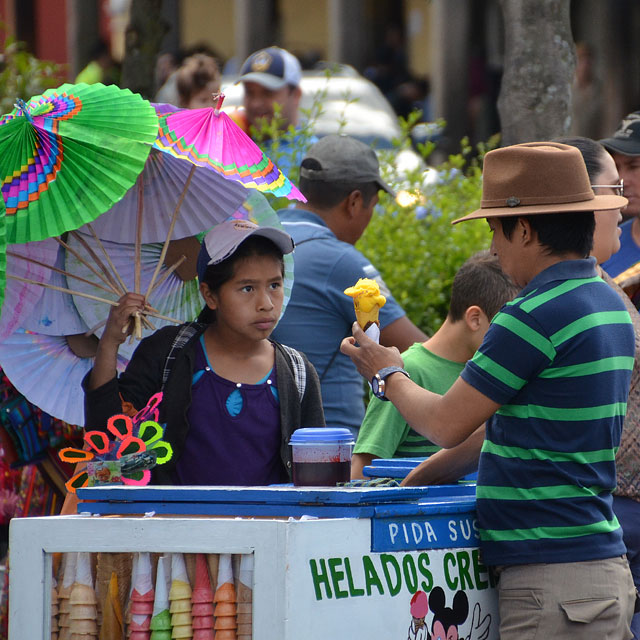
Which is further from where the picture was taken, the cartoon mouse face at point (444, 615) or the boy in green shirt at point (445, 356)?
the boy in green shirt at point (445, 356)

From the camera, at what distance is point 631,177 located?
5320 mm

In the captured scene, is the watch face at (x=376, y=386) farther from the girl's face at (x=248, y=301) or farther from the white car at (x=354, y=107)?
the white car at (x=354, y=107)

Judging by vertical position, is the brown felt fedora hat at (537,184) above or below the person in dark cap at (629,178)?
below

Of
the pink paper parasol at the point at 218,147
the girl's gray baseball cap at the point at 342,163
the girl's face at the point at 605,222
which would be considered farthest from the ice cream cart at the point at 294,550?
the girl's gray baseball cap at the point at 342,163

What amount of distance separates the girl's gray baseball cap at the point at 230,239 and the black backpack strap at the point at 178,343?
165 mm

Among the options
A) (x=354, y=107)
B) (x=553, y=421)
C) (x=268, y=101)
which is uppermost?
(x=354, y=107)

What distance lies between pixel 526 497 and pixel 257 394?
1.04 meters

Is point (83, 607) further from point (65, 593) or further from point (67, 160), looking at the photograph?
point (67, 160)

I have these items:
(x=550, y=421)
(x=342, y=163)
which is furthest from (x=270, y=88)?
(x=550, y=421)

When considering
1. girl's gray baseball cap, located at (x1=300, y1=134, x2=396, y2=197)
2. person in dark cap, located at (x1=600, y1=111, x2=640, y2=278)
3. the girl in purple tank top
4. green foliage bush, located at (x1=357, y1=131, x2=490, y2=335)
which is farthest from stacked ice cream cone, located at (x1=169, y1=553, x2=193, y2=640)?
green foliage bush, located at (x1=357, y1=131, x2=490, y2=335)

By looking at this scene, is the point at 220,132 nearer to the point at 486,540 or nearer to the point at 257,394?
the point at 257,394

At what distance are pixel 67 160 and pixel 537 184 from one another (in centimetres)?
148

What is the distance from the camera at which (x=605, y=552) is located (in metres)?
3.04

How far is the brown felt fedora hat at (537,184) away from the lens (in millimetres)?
3133
